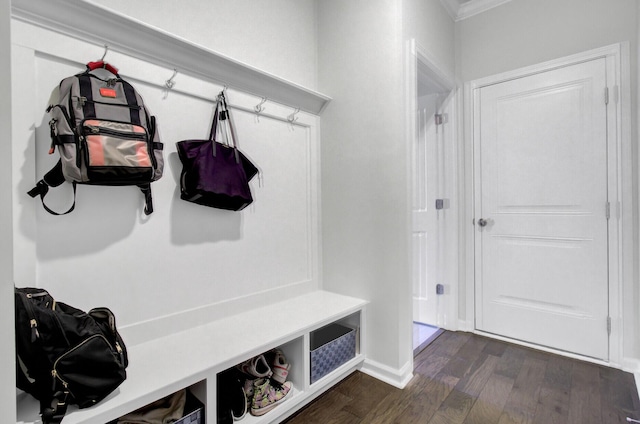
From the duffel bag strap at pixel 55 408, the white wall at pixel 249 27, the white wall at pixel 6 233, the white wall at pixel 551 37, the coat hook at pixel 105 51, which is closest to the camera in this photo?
the white wall at pixel 6 233

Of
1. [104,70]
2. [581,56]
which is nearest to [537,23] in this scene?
[581,56]

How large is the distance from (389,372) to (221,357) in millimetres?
1082

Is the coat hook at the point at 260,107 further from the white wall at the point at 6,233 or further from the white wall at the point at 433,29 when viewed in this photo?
the white wall at the point at 6,233

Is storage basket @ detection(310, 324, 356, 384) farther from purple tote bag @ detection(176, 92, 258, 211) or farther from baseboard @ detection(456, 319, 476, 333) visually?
baseboard @ detection(456, 319, 476, 333)

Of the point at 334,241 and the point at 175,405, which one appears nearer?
the point at 175,405

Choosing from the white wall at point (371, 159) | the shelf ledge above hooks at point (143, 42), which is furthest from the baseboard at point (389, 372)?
the shelf ledge above hooks at point (143, 42)

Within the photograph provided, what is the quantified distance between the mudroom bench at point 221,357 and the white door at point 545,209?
128 centimetres

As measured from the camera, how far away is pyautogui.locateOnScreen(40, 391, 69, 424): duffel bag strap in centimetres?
90

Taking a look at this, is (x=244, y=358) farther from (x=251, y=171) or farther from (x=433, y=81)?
(x=433, y=81)

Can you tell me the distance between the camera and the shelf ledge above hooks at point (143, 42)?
1.15 m

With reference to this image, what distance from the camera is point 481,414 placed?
1575 millimetres

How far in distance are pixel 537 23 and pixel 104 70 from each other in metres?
2.78

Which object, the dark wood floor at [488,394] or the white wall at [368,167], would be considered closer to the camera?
the dark wood floor at [488,394]

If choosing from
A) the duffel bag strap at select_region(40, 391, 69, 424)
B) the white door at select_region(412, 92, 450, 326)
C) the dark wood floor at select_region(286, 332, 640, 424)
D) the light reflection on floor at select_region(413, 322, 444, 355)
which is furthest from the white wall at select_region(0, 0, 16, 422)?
the white door at select_region(412, 92, 450, 326)
